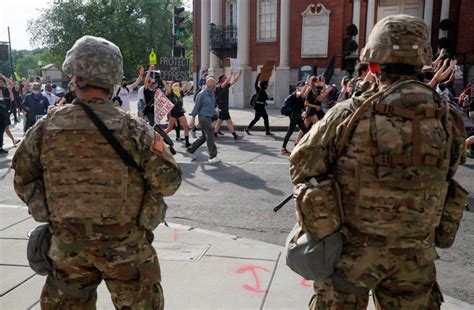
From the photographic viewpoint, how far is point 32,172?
7.91ft

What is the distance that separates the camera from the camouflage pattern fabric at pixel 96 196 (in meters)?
2.29

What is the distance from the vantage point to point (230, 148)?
1130 centimetres

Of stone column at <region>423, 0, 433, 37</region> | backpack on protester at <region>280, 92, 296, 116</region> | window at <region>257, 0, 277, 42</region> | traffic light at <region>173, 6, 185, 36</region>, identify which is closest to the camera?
backpack on protester at <region>280, 92, 296, 116</region>

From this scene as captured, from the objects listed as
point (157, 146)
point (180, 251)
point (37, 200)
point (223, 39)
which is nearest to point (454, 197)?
point (157, 146)

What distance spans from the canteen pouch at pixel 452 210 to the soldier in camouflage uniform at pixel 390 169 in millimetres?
108

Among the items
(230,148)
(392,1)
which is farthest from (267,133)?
(392,1)

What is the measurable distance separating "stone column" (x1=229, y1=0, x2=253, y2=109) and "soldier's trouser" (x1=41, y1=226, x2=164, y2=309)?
20.9 metres

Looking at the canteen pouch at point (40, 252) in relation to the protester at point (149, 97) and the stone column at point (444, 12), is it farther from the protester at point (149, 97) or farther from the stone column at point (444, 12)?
the stone column at point (444, 12)

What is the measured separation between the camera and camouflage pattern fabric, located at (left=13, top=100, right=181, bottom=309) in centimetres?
229

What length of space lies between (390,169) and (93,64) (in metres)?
1.54

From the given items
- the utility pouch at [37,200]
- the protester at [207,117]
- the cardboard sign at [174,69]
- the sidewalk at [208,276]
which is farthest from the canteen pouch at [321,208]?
the cardboard sign at [174,69]

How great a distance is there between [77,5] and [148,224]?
164 ft

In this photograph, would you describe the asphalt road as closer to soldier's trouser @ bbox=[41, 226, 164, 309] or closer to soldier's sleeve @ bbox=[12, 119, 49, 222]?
soldier's trouser @ bbox=[41, 226, 164, 309]

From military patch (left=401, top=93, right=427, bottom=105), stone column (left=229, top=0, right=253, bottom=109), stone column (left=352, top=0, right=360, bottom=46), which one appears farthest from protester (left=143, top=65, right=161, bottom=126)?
stone column (left=352, top=0, right=360, bottom=46)
